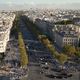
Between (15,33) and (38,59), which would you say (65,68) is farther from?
(15,33)

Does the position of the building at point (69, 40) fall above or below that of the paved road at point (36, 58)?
above

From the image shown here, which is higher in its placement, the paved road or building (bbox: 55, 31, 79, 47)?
building (bbox: 55, 31, 79, 47)

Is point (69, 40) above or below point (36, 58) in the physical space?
above

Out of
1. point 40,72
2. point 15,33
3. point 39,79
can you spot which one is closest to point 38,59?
point 40,72

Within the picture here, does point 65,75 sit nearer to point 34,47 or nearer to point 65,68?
point 65,68

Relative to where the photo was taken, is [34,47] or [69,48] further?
[34,47]

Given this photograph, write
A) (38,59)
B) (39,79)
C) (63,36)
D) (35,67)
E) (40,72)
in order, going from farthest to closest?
(63,36) → (38,59) → (35,67) → (40,72) → (39,79)

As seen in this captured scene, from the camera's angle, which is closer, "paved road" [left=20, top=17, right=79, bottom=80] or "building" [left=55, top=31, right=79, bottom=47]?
"paved road" [left=20, top=17, right=79, bottom=80]

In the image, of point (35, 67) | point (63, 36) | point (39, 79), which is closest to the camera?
point (39, 79)

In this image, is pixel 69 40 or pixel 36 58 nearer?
pixel 36 58

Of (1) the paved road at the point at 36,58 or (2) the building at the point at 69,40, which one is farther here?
(2) the building at the point at 69,40
